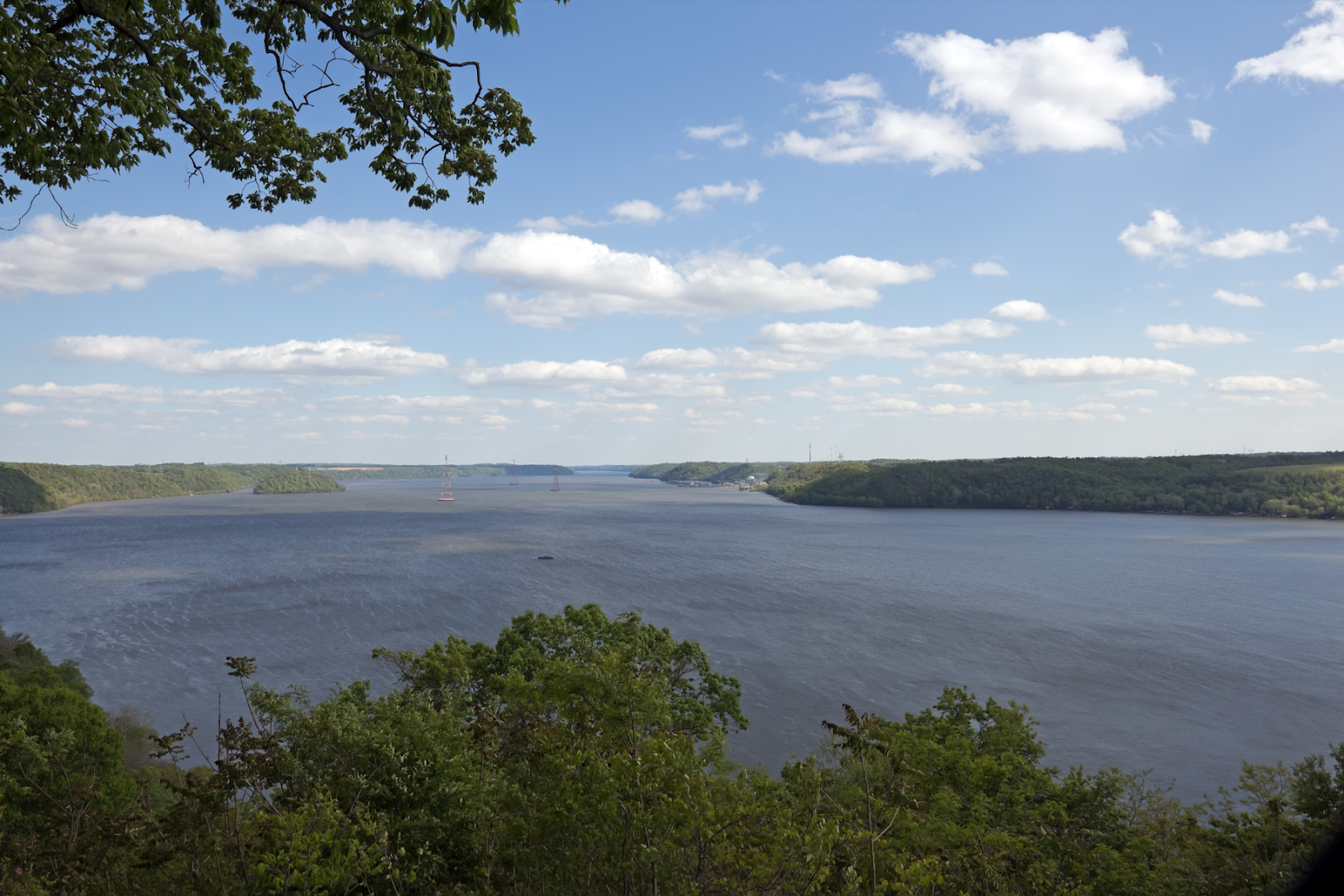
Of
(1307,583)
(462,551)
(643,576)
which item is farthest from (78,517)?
(1307,583)

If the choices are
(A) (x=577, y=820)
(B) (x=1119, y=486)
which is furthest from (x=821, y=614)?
(B) (x=1119, y=486)

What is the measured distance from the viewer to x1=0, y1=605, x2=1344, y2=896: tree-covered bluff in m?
7.54

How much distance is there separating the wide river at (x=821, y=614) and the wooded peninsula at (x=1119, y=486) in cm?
3552

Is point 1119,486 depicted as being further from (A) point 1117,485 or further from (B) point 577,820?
(B) point 577,820

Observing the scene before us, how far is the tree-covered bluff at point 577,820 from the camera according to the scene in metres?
7.54

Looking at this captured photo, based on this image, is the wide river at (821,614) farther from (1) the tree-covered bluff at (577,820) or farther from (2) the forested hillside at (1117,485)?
(2) the forested hillside at (1117,485)

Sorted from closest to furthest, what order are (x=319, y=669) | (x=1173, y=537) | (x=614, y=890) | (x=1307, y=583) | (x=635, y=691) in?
1. (x=614, y=890)
2. (x=635, y=691)
3. (x=319, y=669)
4. (x=1307, y=583)
5. (x=1173, y=537)

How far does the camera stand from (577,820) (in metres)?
8.02

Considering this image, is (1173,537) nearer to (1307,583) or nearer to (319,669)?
(1307,583)

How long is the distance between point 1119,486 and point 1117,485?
0.53 m

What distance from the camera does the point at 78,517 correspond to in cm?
15850

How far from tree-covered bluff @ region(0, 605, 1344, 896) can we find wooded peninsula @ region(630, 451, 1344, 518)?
161770 mm

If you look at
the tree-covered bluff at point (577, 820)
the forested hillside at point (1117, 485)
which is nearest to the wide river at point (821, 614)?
the tree-covered bluff at point (577, 820)

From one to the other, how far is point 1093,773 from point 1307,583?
58337 millimetres
